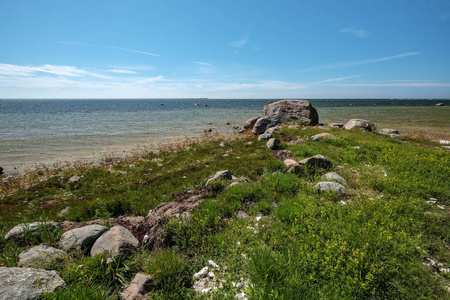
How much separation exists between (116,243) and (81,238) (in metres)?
1.15

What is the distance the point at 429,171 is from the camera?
27.9ft

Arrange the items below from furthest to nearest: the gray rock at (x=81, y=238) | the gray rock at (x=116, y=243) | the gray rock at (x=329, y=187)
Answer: the gray rock at (x=329, y=187)
the gray rock at (x=81, y=238)
the gray rock at (x=116, y=243)

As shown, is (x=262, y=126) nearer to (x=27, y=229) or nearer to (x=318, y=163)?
(x=318, y=163)

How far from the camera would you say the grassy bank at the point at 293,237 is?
3689 millimetres

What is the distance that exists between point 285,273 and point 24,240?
6676 millimetres

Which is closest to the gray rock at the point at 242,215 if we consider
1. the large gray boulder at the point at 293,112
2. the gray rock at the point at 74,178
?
the gray rock at the point at 74,178

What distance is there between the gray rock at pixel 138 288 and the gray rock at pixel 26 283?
1.11m

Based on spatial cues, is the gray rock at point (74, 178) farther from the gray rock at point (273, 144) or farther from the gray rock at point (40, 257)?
the gray rock at point (273, 144)

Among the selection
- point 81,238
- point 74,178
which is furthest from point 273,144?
point 74,178

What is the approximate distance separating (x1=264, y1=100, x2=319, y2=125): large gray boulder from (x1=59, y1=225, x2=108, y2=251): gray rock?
2438 centimetres

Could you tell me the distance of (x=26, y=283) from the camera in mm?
3436

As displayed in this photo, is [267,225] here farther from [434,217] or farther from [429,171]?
[429,171]

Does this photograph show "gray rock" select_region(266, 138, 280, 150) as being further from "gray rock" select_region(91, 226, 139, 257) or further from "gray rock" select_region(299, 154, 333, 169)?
"gray rock" select_region(91, 226, 139, 257)

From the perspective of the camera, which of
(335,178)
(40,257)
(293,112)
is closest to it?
(40,257)
